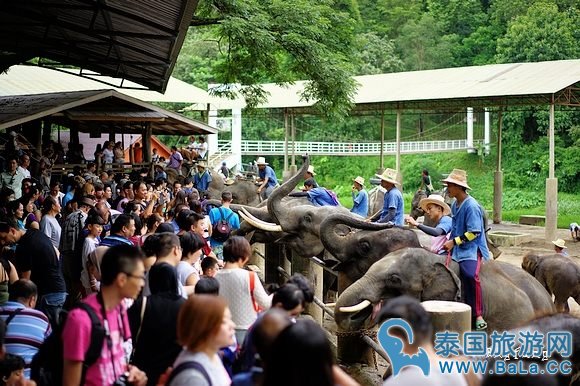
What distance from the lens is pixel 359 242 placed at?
8.95 meters

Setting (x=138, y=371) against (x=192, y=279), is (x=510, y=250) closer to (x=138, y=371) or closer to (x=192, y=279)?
(x=192, y=279)

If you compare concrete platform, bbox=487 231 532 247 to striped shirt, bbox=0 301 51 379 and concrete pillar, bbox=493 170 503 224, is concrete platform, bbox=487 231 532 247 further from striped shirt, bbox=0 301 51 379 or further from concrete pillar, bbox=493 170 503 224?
striped shirt, bbox=0 301 51 379

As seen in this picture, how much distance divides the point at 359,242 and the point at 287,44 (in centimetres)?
741

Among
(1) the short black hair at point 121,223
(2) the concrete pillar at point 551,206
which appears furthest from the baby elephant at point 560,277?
(2) the concrete pillar at point 551,206

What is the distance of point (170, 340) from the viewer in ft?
14.7

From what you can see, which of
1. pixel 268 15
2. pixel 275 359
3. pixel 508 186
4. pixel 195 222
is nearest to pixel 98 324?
pixel 275 359

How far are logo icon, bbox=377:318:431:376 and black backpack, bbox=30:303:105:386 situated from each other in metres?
1.37

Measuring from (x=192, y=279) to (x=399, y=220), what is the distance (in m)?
5.08

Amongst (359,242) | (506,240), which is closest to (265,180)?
(506,240)

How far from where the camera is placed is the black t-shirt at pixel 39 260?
21.8ft

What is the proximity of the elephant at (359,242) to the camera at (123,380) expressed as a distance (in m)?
4.64

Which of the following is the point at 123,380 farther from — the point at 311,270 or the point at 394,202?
the point at 311,270

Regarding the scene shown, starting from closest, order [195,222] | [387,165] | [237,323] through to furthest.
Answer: [237,323] → [195,222] → [387,165]

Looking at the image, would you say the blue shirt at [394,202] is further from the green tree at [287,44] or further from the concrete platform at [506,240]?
the concrete platform at [506,240]
